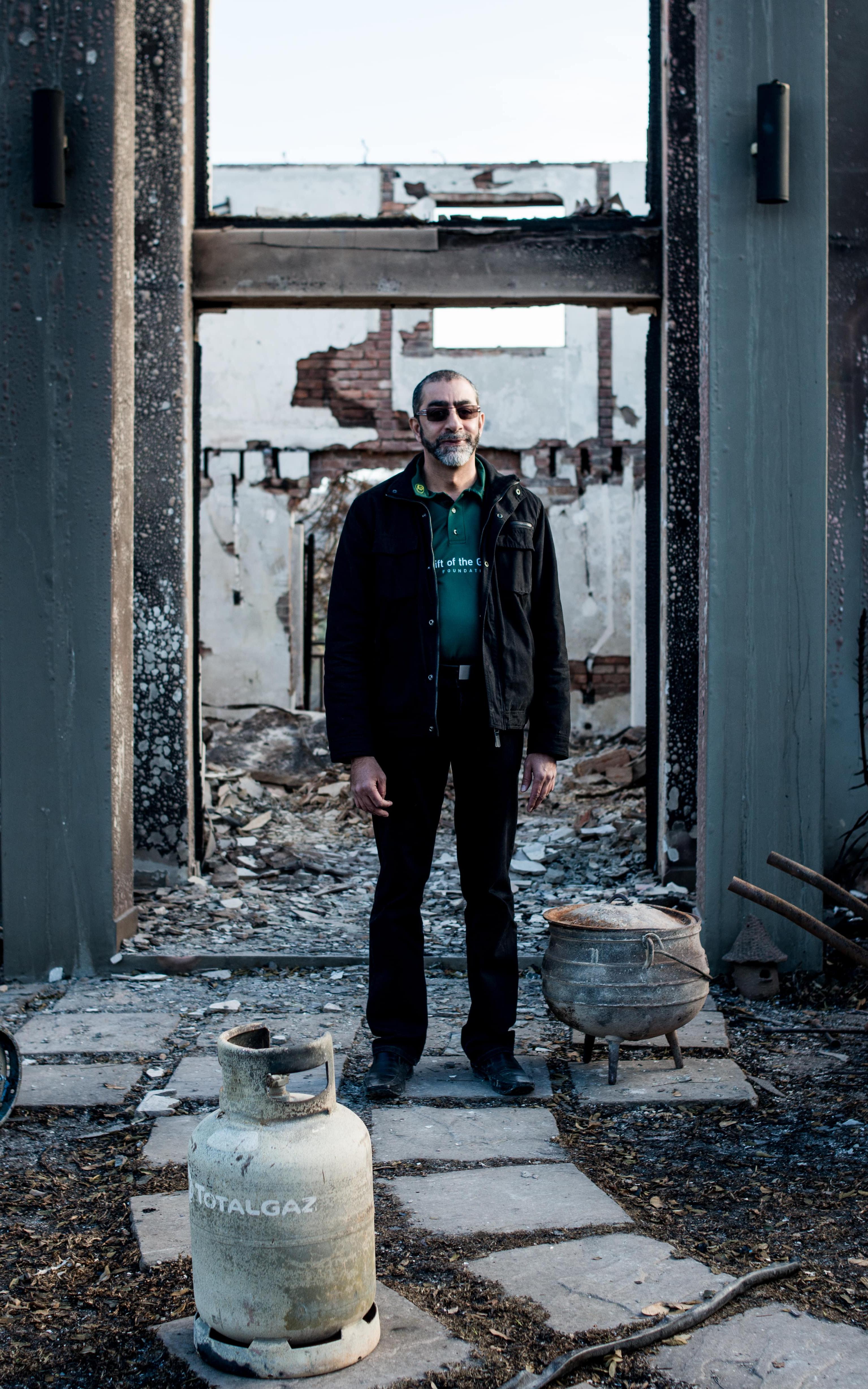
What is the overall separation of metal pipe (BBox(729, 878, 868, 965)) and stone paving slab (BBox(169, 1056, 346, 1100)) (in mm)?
1234

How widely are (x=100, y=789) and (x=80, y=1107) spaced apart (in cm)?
154

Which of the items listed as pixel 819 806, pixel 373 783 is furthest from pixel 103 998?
pixel 819 806

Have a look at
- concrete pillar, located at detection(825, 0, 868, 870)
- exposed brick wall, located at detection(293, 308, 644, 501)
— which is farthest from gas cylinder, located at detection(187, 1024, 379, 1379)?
exposed brick wall, located at detection(293, 308, 644, 501)

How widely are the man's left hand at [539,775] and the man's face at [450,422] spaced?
0.87m

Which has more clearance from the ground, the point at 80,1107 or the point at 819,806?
the point at 819,806

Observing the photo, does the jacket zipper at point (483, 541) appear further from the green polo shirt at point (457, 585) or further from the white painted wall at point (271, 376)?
the white painted wall at point (271, 376)

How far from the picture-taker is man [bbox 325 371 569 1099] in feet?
10.9

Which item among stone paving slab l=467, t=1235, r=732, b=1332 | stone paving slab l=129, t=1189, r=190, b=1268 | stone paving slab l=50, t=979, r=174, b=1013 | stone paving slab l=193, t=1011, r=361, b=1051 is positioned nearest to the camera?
stone paving slab l=467, t=1235, r=732, b=1332

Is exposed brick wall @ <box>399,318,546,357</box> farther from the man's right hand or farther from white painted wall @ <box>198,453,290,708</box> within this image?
the man's right hand

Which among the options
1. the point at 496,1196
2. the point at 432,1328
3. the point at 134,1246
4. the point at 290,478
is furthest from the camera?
the point at 290,478

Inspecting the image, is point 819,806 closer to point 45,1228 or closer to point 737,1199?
point 737,1199

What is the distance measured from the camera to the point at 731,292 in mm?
4430

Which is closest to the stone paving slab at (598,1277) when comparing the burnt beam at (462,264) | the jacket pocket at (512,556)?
the jacket pocket at (512,556)

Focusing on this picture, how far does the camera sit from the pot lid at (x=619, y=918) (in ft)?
11.1
